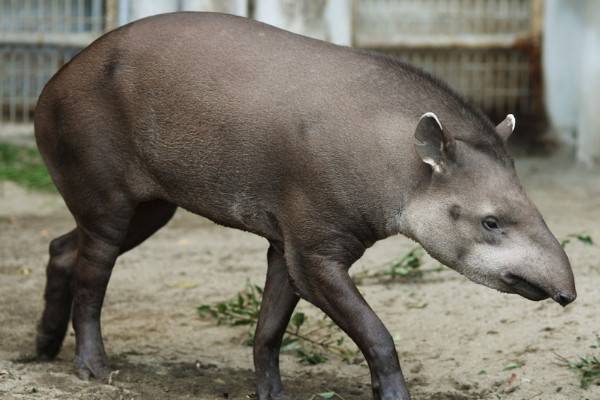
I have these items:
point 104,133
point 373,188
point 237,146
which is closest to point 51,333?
point 104,133

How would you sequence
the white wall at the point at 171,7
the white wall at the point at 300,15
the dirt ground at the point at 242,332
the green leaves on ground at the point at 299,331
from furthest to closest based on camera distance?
the white wall at the point at 171,7, the white wall at the point at 300,15, the green leaves on ground at the point at 299,331, the dirt ground at the point at 242,332

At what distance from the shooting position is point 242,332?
21.4 ft

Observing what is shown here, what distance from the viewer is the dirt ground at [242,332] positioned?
18.1 ft

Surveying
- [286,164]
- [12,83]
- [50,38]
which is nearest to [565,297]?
[286,164]

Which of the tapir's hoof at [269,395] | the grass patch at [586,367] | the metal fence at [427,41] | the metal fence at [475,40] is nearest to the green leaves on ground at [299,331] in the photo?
the tapir's hoof at [269,395]

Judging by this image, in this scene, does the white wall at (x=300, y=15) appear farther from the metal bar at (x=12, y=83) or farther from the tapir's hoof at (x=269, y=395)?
the tapir's hoof at (x=269, y=395)

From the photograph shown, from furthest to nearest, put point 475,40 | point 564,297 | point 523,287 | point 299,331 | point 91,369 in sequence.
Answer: point 475,40 < point 299,331 < point 91,369 < point 523,287 < point 564,297

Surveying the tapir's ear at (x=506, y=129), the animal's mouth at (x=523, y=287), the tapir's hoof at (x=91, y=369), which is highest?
the tapir's ear at (x=506, y=129)

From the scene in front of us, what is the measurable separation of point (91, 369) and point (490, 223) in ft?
6.52

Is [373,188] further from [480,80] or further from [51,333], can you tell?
[480,80]

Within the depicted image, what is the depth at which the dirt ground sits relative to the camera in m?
5.52

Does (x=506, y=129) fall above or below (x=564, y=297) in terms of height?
above

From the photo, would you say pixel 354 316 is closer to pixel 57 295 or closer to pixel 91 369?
pixel 91 369

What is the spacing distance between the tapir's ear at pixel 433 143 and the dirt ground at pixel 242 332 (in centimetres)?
123
